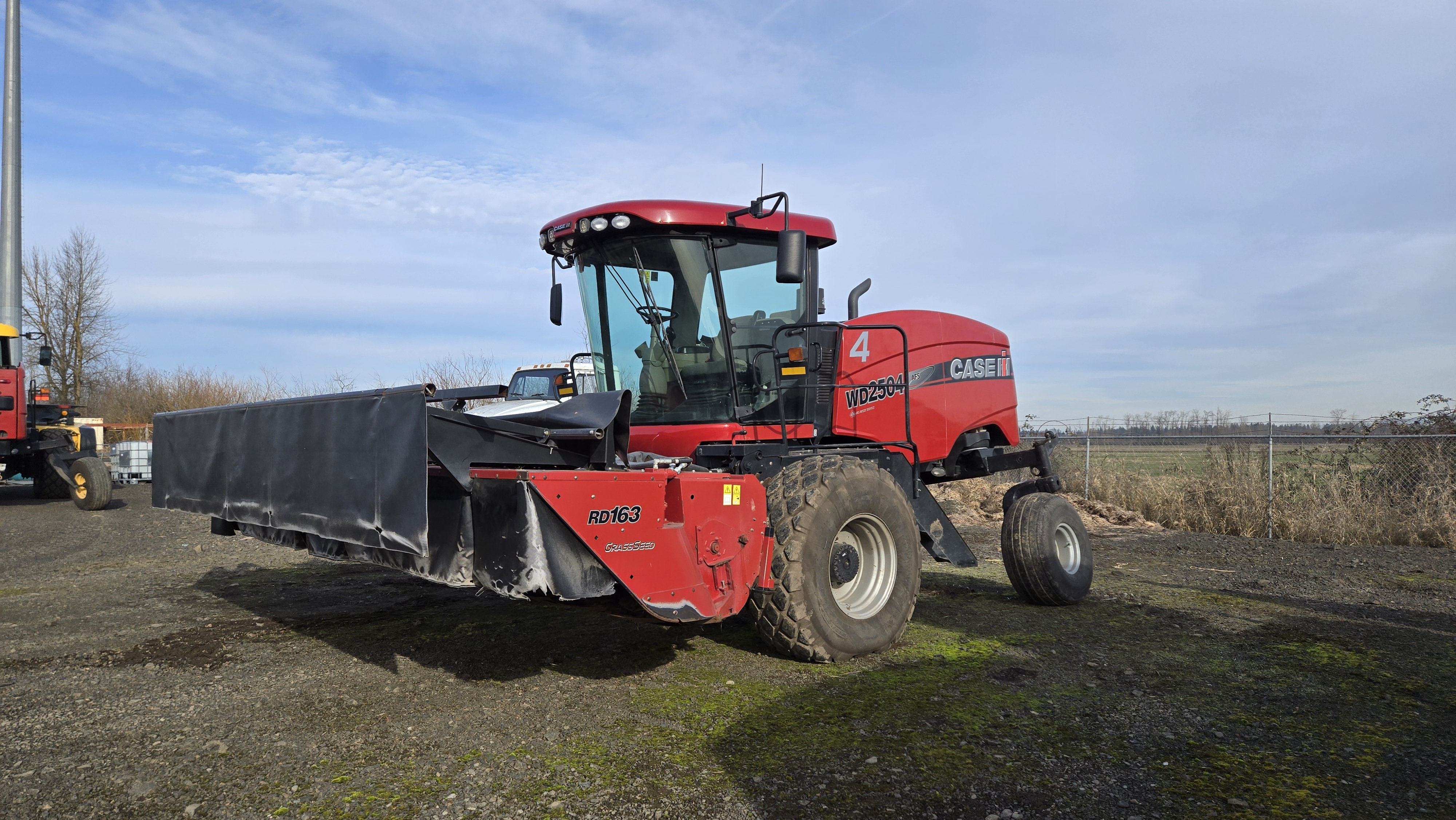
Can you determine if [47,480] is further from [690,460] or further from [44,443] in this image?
[690,460]

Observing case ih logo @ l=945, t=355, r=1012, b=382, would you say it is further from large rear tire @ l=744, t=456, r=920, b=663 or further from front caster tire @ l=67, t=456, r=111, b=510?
front caster tire @ l=67, t=456, r=111, b=510

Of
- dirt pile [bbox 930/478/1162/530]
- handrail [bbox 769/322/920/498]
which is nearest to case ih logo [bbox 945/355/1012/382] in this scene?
handrail [bbox 769/322/920/498]

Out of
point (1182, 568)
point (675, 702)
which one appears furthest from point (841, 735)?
point (1182, 568)

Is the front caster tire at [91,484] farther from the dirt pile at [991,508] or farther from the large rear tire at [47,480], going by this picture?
the dirt pile at [991,508]

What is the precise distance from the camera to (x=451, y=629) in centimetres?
Answer: 559

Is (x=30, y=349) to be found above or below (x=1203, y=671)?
above

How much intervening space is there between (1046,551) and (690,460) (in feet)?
10.1

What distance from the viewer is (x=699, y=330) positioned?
5.50m

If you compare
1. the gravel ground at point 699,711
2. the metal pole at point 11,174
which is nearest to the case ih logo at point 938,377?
the gravel ground at point 699,711

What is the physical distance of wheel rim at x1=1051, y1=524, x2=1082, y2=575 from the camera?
6.92 meters

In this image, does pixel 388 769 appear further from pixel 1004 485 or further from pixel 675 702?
pixel 1004 485

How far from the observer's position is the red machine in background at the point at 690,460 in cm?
374

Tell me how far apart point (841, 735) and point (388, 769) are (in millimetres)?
1773

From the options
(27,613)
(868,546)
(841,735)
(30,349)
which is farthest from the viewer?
(30,349)
